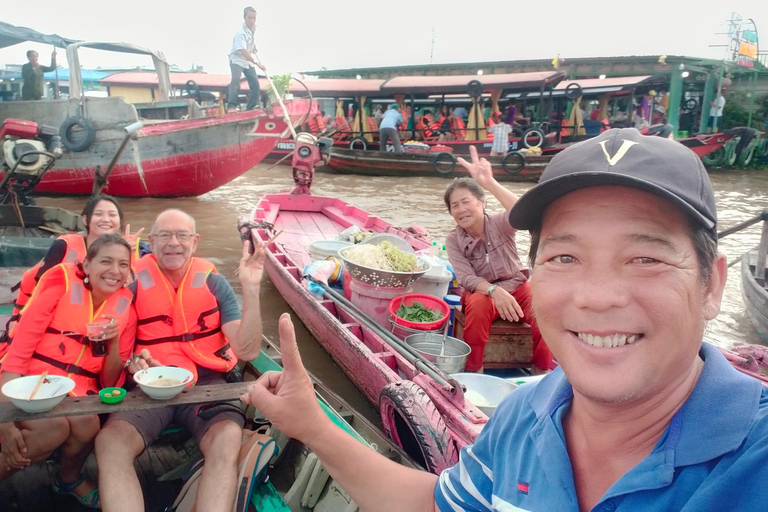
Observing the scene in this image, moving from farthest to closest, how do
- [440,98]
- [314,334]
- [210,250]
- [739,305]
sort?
[440,98]
[210,250]
[739,305]
[314,334]

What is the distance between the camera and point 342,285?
5090mm

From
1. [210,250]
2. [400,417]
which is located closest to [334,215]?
[210,250]

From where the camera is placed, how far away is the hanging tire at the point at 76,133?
10391 millimetres

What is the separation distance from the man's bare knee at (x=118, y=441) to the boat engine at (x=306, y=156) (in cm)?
565

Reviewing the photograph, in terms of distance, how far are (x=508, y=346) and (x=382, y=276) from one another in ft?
3.48

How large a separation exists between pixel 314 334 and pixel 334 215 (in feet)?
10.4

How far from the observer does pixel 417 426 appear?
2707 mm

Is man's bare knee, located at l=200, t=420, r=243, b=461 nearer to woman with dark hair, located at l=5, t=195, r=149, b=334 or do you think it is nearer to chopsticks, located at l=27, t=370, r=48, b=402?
chopsticks, located at l=27, t=370, r=48, b=402

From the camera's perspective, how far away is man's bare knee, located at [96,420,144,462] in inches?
96.0

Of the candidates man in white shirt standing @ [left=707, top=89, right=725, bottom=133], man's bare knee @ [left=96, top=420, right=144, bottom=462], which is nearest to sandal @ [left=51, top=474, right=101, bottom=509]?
man's bare knee @ [left=96, top=420, right=144, bottom=462]

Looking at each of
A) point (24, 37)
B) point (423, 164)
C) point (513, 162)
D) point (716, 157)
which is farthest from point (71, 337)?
point (716, 157)

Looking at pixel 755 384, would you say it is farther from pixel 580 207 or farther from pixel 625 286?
pixel 580 207

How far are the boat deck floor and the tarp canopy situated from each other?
12.0 metres

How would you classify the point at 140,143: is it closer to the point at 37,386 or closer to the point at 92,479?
the point at 92,479
